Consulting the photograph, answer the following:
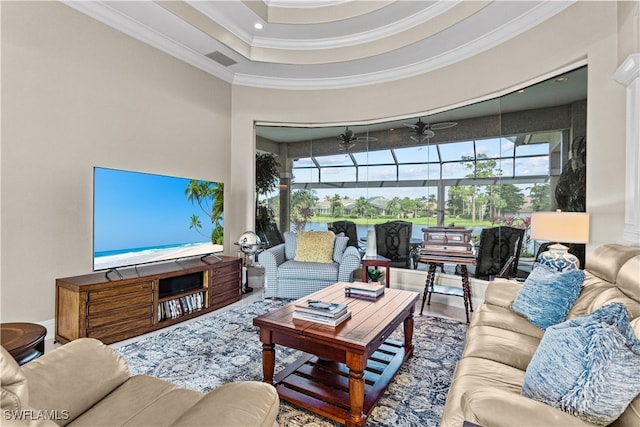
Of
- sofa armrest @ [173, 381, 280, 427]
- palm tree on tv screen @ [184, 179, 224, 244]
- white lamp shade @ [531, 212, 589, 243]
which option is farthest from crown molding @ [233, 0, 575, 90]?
sofa armrest @ [173, 381, 280, 427]

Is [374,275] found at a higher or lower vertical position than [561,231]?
lower

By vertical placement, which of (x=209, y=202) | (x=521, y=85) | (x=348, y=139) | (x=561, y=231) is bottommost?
(x=561, y=231)

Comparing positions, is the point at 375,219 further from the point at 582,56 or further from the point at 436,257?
the point at 582,56

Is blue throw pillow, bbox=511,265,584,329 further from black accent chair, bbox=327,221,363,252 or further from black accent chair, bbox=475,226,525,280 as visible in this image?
black accent chair, bbox=327,221,363,252

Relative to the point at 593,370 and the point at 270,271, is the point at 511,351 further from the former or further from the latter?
the point at 270,271

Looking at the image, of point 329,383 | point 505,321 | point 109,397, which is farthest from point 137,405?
point 505,321

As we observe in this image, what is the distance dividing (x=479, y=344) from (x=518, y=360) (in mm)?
211

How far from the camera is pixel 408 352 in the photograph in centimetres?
247

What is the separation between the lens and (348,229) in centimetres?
507

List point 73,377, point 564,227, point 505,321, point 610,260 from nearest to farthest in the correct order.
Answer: point 73,377
point 610,260
point 505,321
point 564,227

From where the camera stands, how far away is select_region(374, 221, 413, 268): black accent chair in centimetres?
465

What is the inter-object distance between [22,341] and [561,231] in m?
3.71

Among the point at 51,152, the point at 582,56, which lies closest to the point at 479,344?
the point at 582,56

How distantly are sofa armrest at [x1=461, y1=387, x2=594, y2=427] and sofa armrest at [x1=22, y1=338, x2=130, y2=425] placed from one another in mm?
1376
